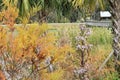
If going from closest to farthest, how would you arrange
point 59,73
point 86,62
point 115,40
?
1. point 59,73
2. point 86,62
3. point 115,40

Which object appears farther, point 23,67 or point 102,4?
point 102,4

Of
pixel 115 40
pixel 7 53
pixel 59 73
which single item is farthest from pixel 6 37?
pixel 115 40

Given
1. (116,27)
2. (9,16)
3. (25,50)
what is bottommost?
(116,27)

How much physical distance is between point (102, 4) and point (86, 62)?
2.71 metres

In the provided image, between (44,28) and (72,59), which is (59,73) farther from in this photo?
(72,59)

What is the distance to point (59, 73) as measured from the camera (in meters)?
5.46

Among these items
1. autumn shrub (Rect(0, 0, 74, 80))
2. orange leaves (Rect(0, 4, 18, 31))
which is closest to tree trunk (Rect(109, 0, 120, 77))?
autumn shrub (Rect(0, 0, 74, 80))

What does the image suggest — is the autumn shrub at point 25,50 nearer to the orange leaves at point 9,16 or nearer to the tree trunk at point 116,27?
the orange leaves at point 9,16

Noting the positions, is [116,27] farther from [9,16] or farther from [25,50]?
[25,50]

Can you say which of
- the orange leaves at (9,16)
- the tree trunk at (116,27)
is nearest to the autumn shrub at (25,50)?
the orange leaves at (9,16)

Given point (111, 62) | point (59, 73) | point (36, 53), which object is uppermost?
point (36, 53)

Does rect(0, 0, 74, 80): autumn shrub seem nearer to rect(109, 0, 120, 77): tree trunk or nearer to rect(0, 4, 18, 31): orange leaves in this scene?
rect(0, 4, 18, 31): orange leaves

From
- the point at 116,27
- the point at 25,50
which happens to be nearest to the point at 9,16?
the point at 25,50

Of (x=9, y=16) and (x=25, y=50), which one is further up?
(x=9, y=16)
